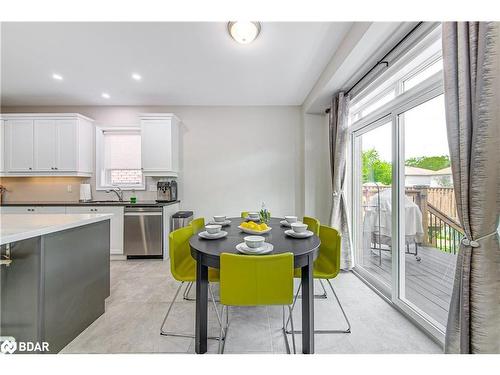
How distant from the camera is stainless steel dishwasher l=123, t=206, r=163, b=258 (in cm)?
361

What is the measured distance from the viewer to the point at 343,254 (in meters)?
3.13

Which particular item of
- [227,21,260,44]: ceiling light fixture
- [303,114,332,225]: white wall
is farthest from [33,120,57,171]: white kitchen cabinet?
[303,114,332,225]: white wall

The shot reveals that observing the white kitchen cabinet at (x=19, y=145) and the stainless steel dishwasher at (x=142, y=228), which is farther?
the white kitchen cabinet at (x=19, y=145)

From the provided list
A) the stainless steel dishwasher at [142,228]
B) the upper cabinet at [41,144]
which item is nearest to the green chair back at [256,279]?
the stainless steel dishwasher at [142,228]

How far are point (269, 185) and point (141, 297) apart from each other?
275 centimetres

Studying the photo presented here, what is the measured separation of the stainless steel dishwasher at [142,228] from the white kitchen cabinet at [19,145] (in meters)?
2.07

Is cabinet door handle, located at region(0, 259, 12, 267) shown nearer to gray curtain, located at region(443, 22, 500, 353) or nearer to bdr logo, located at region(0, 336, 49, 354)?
bdr logo, located at region(0, 336, 49, 354)

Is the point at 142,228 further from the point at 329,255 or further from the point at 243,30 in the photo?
the point at 243,30

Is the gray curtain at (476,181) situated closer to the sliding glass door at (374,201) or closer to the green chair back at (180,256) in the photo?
the sliding glass door at (374,201)

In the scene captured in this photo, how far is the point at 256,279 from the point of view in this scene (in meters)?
1.33

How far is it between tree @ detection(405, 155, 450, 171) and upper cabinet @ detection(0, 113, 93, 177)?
16.3 ft

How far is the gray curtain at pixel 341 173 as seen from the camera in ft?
9.99
